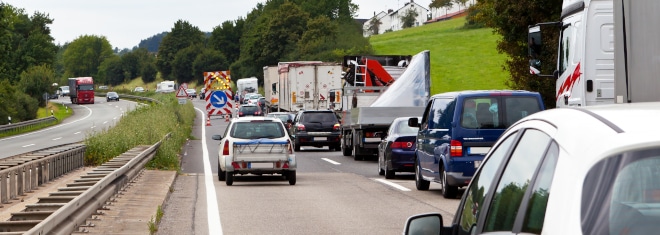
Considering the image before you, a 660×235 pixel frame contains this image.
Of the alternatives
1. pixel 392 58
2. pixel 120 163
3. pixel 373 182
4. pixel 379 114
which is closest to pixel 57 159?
pixel 120 163

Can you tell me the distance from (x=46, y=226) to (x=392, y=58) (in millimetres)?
35211

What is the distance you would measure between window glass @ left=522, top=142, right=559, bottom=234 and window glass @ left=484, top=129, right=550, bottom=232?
91mm

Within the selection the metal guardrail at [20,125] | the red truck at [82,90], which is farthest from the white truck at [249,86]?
the metal guardrail at [20,125]

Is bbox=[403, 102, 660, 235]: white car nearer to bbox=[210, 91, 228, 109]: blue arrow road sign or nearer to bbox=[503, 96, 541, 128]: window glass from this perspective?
bbox=[503, 96, 541, 128]: window glass

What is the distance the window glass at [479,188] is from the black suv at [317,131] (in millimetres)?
34940

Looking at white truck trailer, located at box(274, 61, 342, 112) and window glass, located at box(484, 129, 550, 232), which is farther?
white truck trailer, located at box(274, 61, 342, 112)

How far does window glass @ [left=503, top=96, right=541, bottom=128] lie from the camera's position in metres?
18.0

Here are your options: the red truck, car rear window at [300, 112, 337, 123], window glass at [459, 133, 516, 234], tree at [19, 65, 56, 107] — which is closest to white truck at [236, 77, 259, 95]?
tree at [19, 65, 56, 107]

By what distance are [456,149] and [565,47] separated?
238cm

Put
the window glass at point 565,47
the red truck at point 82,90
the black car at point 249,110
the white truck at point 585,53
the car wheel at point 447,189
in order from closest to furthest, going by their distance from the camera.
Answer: the white truck at point 585,53 < the window glass at point 565,47 < the car wheel at point 447,189 < the black car at point 249,110 < the red truck at point 82,90

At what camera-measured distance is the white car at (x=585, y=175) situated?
120 inches

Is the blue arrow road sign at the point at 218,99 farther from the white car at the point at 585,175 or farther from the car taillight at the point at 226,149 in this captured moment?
the white car at the point at 585,175

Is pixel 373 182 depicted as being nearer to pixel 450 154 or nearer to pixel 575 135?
pixel 450 154

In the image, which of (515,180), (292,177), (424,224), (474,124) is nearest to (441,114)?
(474,124)
